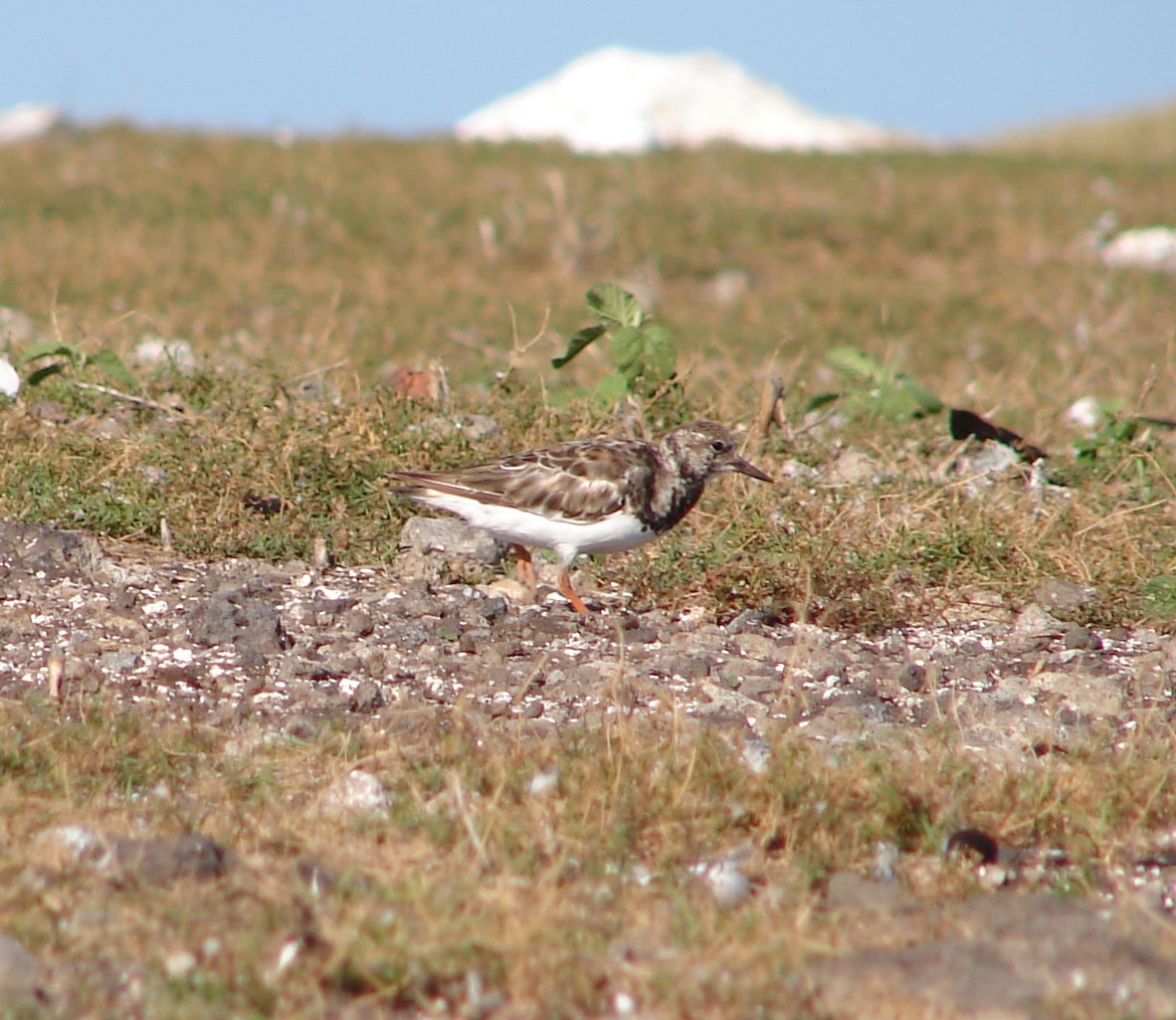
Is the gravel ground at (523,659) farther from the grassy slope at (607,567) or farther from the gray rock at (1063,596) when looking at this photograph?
the grassy slope at (607,567)

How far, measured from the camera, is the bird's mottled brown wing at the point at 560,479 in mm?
5887

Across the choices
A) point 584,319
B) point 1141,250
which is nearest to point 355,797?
point 584,319

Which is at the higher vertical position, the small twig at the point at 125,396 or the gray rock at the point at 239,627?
the small twig at the point at 125,396

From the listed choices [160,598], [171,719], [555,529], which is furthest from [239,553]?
[171,719]

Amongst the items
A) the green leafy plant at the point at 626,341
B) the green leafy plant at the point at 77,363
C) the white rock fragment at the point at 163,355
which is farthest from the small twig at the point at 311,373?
the green leafy plant at the point at 626,341

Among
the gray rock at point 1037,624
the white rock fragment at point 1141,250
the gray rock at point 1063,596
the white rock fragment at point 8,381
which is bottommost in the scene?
the gray rock at point 1037,624

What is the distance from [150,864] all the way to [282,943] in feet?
1.51

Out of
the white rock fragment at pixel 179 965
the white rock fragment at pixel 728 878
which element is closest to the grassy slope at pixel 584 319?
the white rock fragment at pixel 728 878

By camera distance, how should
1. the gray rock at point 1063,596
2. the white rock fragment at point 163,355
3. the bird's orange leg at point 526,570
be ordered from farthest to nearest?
the white rock fragment at point 163,355 → the bird's orange leg at point 526,570 → the gray rock at point 1063,596

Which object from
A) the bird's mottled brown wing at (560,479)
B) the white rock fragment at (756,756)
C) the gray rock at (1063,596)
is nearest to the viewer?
the white rock fragment at (756,756)

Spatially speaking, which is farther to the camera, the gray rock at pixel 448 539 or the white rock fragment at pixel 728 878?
the gray rock at pixel 448 539

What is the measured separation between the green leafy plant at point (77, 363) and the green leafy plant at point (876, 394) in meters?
3.21

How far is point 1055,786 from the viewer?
4.30 meters

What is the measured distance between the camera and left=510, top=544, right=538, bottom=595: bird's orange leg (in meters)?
6.24
